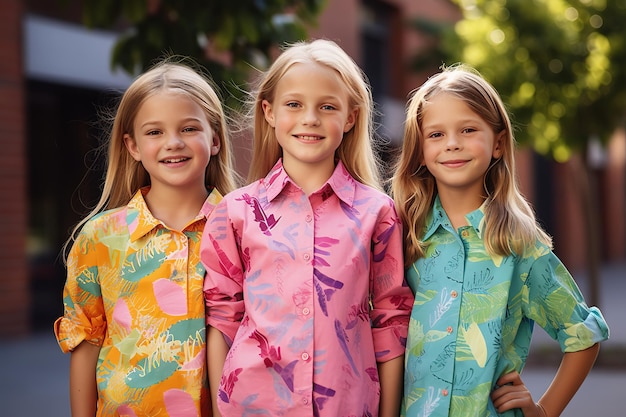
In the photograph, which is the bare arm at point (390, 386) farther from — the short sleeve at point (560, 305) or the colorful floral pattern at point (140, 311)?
the colorful floral pattern at point (140, 311)

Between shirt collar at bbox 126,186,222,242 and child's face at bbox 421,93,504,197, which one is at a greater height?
child's face at bbox 421,93,504,197

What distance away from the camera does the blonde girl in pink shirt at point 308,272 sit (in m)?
2.54

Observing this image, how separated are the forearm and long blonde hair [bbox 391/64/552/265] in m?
0.39

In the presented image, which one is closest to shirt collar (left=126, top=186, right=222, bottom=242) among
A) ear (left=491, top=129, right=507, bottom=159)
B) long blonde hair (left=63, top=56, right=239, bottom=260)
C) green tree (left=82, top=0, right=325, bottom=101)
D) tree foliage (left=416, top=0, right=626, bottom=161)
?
long blonde hair (left=63, top=56, right=239, bottom=260)

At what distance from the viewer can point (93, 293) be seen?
289 cm

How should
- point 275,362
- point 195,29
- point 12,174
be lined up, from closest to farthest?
point 275,362 < point 195,29 < point 12,174

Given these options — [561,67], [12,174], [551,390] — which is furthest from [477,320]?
[12,174]

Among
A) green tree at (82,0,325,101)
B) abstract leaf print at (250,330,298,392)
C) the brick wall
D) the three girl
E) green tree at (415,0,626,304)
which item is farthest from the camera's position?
the brick wall

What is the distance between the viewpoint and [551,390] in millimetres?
2775

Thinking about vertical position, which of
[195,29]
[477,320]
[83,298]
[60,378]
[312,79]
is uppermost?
[195,29]

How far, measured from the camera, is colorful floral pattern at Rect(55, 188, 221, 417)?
273 centimetres

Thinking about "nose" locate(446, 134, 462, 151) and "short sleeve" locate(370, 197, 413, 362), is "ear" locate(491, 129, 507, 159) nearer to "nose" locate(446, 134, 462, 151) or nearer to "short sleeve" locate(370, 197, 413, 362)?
"nose" locate(446, 134, 462, 151)

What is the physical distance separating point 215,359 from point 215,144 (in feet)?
2.75

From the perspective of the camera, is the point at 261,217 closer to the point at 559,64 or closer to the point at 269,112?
the point at 269,112
